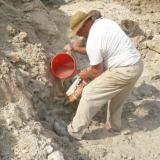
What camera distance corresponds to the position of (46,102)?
24.3ft

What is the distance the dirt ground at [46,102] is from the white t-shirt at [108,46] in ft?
3.28

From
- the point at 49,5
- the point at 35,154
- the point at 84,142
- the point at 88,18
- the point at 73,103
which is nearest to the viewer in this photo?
the point at 35,154

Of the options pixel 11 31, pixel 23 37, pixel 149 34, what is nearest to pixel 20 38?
pixel 23 37

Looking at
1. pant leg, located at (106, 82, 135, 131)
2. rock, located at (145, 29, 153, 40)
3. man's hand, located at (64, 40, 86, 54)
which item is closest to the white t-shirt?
man's hand, located at (64, 40, 86, 54)

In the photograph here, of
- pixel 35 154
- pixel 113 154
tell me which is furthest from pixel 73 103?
pixel 35 154

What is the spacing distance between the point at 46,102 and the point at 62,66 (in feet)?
1.88

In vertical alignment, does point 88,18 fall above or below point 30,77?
above

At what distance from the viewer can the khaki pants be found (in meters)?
6.89

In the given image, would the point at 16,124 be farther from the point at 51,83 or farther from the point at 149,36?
the point at 149,36

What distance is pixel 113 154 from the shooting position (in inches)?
275

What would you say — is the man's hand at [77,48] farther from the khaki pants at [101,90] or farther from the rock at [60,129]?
the rock at [60,129]

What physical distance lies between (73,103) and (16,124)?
1.27m

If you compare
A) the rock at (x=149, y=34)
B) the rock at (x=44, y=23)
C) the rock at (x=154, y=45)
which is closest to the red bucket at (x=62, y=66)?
→ the rock at (x=44, y=23)

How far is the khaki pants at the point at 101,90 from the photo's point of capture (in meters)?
6.89
